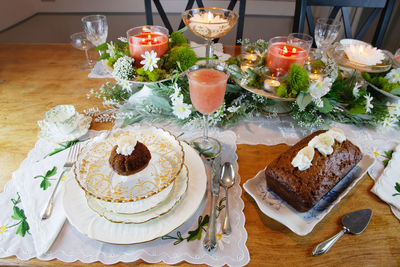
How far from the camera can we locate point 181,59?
38.9 inches

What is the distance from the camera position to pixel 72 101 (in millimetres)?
1107

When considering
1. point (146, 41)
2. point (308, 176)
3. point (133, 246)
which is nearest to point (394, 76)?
point (308, 176)

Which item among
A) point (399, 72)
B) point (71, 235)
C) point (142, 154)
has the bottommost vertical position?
point (71, 235)

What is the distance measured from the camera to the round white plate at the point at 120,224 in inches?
22.3

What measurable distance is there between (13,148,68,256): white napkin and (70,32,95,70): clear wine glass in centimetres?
73

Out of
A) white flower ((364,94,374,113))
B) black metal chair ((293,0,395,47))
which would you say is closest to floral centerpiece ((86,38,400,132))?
white flower ((364,94,374,113))

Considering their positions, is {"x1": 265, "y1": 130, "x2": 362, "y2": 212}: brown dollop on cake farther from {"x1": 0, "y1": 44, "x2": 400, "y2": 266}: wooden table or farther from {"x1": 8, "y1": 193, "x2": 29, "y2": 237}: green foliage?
{"x1": 8, "y1": 193, "x2": 29, "y2": 237}: green foliage

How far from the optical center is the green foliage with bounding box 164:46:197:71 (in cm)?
98

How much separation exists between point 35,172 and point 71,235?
0.26 m

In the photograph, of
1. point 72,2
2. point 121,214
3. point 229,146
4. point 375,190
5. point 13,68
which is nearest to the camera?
point 121,214

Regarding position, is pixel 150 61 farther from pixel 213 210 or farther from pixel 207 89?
pixel 213 210

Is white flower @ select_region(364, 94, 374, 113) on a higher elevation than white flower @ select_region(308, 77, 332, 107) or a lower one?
lower

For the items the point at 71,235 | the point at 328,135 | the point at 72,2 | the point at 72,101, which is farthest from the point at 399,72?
the point at 72,2

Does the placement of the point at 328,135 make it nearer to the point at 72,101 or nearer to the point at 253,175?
the point at 253,175
